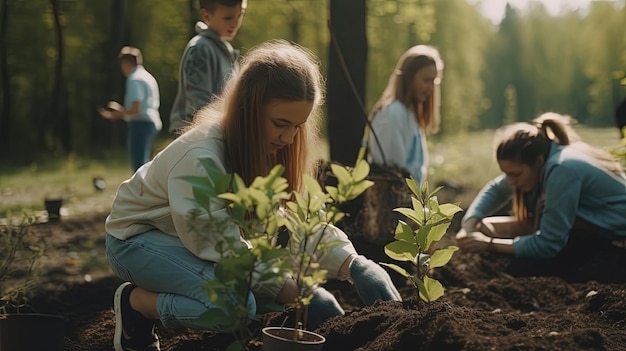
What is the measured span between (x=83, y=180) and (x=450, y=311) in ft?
38.8

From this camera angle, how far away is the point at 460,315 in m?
3.27

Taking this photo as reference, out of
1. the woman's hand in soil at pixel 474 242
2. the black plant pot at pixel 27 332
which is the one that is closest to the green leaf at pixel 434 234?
the black plant pot at pixel 27 332

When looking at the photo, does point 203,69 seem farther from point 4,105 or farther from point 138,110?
point 4,105

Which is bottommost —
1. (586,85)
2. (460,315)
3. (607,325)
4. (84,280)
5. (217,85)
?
(586,85)

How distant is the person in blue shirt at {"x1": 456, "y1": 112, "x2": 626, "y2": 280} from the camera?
5.53m

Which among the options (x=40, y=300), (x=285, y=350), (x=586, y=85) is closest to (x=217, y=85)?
(x=40, y=300)

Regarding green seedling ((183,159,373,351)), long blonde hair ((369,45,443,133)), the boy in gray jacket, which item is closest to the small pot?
green seedling ((183,159,373,351))

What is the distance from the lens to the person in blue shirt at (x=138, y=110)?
9.26 m

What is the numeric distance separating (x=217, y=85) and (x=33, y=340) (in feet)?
7.65

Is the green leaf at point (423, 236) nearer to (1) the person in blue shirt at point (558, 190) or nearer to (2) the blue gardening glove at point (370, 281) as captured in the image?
(2) the blue gardening glove at point (370, 281)

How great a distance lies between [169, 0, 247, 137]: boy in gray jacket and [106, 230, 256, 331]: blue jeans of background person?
183cm

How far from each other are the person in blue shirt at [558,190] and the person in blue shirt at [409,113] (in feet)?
2.65

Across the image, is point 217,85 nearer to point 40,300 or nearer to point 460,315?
point 40,300

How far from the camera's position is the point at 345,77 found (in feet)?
22.6
